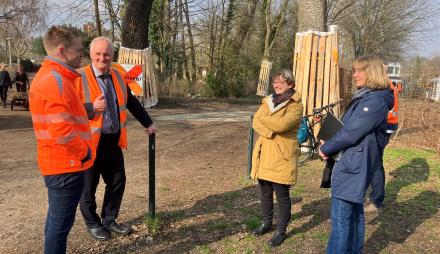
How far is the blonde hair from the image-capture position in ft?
10.6

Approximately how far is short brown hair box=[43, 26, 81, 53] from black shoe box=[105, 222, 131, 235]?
202 centimetres

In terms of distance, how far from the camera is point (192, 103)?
18078mm

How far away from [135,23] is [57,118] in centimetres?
1253

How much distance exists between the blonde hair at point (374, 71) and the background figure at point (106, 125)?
2.08 m

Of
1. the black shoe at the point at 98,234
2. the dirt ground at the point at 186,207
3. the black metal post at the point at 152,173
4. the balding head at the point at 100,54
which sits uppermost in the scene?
the balding head at the point at 100,54

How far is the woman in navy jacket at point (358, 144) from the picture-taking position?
317cm

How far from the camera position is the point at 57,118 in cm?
Answer: 275

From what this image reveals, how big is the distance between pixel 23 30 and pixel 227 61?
3474cm

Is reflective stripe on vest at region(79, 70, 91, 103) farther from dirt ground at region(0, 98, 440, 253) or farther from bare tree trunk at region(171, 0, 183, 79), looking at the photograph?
bare tree trunk at region(171, 0, 183, 79)

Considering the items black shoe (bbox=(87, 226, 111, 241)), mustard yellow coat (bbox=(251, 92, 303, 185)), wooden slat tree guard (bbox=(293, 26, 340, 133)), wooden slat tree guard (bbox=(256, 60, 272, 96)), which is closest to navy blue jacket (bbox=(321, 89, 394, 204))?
mustard yellow coat (bbox=(251, 92, 303, 185))

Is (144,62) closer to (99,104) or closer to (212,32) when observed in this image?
(99,104)

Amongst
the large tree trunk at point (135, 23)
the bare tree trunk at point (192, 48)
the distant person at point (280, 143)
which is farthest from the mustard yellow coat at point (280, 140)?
the bare tree trunk at point (192, 48)

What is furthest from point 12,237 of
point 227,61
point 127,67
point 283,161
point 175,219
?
point 227,61

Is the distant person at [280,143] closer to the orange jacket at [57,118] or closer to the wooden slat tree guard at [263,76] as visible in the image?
the orange jacket at [57,118]
